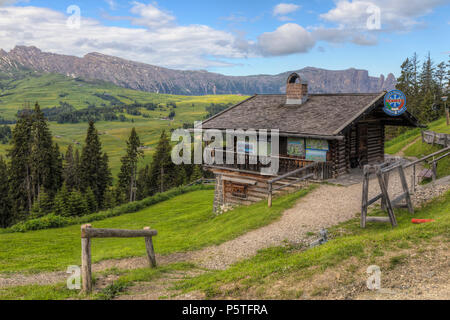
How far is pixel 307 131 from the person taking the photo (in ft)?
68.4

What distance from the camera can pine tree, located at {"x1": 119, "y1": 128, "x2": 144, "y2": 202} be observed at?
60.3 meters

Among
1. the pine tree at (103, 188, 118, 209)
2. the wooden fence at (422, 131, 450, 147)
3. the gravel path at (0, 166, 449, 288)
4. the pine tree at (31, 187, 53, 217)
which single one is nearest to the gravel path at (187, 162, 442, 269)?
the gravel path at (0, 166, 449, 288)

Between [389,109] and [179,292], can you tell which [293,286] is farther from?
[389,109]

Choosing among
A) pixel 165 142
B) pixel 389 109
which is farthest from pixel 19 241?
pixel 165 142

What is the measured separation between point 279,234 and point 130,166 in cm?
5267

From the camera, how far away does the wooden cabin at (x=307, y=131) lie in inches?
828

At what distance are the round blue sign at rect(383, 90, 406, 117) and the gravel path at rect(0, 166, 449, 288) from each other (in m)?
5.92

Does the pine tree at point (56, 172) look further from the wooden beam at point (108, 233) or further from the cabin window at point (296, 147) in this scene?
the wooden beam at point (108, 233)

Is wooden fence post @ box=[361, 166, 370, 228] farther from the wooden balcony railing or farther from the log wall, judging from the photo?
the log wall

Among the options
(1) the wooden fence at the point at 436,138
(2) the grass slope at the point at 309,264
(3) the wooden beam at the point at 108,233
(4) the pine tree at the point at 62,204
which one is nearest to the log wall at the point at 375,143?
(1) the wooden fence at the point at 436,138

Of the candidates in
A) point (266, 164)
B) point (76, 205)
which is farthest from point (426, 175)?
point (76, 205)

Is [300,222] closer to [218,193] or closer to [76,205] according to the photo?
[218,193]

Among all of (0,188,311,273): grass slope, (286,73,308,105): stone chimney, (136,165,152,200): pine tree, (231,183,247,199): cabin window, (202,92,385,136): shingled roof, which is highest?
(286,73,308,105): stone chimney

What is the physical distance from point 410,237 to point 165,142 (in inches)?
2406
